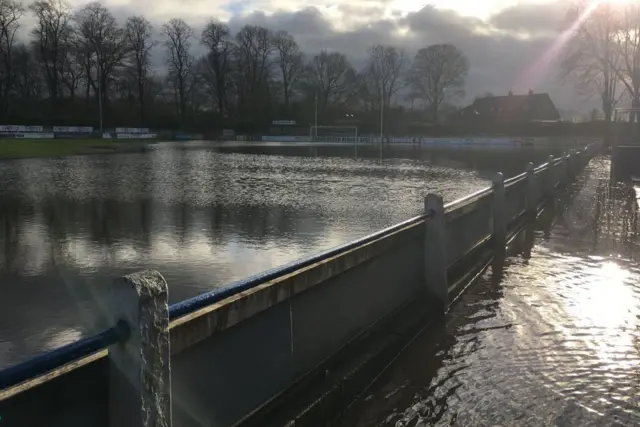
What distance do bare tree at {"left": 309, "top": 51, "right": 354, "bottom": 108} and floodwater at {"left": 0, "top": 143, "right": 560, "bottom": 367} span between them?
→ 98.7 m

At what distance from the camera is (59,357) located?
7.72 ft

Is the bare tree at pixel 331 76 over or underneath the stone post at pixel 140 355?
over

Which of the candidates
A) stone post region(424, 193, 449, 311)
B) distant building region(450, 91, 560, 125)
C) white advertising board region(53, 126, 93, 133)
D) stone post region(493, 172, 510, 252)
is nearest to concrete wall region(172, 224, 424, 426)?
stone post region(424, 193, 449, 311)

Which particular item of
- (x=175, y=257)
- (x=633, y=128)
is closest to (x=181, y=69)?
(x=633, y=128)

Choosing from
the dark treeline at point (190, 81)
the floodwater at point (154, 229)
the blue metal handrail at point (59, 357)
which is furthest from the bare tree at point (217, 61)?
the blue metal handrail at point (59, 357)

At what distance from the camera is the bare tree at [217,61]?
108062 mm

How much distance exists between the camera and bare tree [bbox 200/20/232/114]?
4254 inches

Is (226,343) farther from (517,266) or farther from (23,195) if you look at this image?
(23,195)

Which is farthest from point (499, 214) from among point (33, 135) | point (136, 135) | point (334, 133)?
point (334, 133)

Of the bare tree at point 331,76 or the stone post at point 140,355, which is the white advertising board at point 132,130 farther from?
the stone post at point 140,355

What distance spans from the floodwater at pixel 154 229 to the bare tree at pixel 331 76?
98.7 metres

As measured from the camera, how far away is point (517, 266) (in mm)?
9352

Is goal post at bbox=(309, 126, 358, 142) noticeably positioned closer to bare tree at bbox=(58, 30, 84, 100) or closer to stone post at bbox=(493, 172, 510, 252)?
bare tree at bbox=(58, 30, 84, 100)

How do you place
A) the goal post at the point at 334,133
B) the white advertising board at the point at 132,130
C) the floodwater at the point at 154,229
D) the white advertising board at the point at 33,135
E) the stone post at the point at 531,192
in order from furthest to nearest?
the goal post at the point at 334,133, the white advertising board at the point at 132,130, the white advertising board at the point at 33,135, the stone post at the point at 531,192, the floodwater at the point at 154,229
